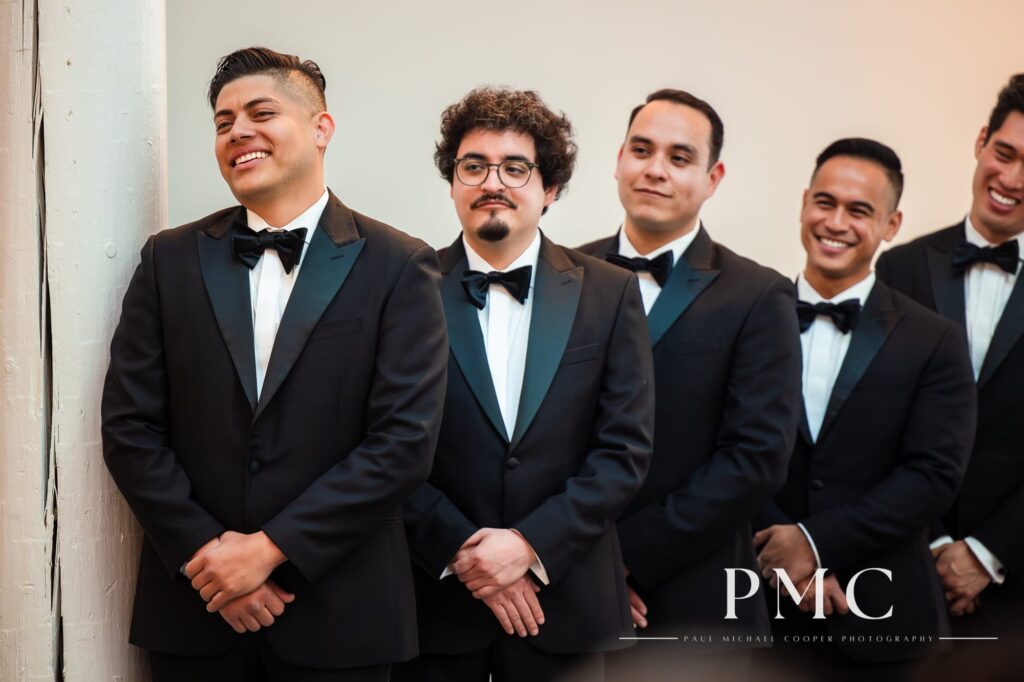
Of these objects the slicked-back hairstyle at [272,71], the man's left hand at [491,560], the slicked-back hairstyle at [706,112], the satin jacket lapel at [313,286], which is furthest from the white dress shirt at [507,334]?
the slicked-back hairstyle at [706,112]

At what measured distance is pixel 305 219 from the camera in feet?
9.68

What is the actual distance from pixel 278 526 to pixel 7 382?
2.73ft

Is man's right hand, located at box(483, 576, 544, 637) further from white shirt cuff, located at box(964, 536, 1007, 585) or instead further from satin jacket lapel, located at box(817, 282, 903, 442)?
white shirt cuff, located at box(964, 536, 1007, 585)

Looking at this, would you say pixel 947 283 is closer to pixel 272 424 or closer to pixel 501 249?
pixel 501 249

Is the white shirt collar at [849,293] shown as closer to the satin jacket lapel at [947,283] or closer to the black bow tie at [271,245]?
the satin jacket lapel at [947,283]

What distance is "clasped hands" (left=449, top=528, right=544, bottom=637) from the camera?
3012mm

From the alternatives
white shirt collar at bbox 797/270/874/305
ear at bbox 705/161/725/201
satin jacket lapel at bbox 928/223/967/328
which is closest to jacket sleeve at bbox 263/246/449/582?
ear at bbox 705/161/725/201

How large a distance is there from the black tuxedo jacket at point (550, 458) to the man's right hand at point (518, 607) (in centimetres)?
5

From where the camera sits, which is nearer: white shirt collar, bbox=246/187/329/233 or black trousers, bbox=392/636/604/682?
white shirt collar, bbox=246/187/329/233

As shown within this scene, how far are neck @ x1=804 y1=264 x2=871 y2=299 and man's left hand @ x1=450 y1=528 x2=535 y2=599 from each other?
1466 millimetres

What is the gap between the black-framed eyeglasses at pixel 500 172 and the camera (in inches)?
130

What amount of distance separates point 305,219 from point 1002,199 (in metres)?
2.40

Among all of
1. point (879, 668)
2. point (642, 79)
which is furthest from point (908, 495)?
point (642, 79)

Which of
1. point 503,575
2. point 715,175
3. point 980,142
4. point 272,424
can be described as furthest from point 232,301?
point 980,142
